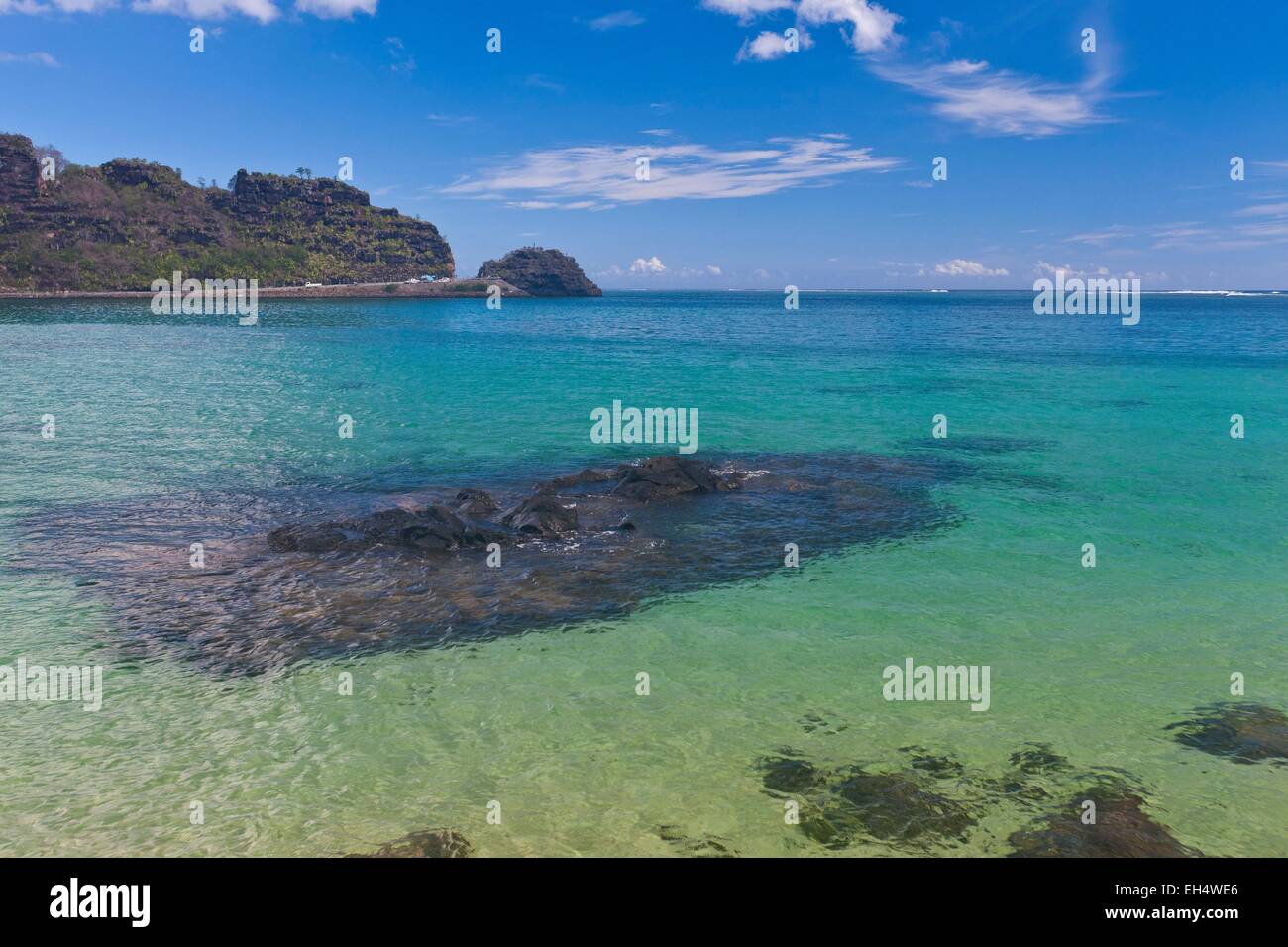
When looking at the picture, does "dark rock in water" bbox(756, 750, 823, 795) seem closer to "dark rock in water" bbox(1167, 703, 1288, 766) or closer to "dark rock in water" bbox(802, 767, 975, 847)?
"dark rock in water" bbox(802, 767, 975, 847)

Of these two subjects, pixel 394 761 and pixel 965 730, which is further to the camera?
pixel 965 730

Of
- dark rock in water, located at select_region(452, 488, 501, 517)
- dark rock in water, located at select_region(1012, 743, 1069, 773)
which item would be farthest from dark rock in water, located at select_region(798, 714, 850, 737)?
dark rock in water, located at select_region(452, 488, 501, 517)

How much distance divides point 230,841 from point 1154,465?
Answer: 29324 mm

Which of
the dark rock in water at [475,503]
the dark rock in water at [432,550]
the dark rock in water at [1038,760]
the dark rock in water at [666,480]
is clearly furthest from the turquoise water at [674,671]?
the dark rock in water at [666,480]

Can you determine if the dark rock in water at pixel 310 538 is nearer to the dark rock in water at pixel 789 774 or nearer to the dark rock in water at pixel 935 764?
the dark rock in water at pixel 789 774

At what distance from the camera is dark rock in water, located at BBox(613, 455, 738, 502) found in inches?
899

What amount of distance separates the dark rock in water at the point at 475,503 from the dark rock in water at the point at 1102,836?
14.7 m

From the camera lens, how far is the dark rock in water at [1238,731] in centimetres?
1052

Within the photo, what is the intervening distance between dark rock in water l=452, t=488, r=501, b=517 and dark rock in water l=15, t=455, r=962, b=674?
5 cm

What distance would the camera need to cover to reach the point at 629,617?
48.6ft

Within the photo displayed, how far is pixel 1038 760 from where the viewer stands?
10312mm

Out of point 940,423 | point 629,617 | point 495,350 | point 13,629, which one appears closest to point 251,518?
point 13,629

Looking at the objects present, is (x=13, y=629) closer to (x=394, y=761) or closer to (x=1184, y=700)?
(x=394, y=761)

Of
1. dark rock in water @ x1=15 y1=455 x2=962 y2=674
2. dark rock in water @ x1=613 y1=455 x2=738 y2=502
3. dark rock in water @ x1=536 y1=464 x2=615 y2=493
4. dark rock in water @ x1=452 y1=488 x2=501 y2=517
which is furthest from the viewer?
dark rock in water @ x1=536 y1=464 x2=615 y2=493
